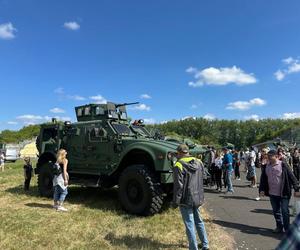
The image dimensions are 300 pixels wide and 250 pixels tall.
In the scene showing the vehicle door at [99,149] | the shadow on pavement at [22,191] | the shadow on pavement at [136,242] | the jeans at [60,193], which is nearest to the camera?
the shadow on pavement at [136,242]

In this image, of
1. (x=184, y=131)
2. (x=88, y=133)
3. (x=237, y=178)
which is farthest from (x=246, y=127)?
(x=88, y=133)

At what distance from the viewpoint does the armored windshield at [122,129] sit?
34.2 feet

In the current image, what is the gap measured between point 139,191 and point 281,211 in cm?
319

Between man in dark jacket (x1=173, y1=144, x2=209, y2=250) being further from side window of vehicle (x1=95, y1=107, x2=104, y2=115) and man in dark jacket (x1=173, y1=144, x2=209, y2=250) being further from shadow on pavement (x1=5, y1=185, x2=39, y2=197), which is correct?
shadow on pavement (x1=5, y1=185, x2=39, y2=197)

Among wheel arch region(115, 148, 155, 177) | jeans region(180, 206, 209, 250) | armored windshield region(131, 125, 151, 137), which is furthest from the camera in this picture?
armored windshield region(131, 125, 151, 137)

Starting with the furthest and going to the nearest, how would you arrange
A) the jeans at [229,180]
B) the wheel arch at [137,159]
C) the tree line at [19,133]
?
the tree line at [19,133], the jeans at [229,180], the wheel arch at [137,159]

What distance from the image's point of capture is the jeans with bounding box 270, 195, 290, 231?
7245mm

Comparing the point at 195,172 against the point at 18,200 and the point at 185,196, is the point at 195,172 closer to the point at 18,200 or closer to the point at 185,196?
the point at 185,196

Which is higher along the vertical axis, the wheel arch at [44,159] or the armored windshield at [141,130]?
the armored windshield at [141,130]

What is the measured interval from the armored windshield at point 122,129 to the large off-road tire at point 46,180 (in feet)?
9.10

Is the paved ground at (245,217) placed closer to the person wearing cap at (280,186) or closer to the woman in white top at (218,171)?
the person wearing cap at (280,186)

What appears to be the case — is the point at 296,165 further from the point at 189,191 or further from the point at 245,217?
the point at 189,191

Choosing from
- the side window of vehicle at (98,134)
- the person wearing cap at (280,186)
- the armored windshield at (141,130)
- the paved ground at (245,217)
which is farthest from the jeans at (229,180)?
the person wearing cap at (280,186)

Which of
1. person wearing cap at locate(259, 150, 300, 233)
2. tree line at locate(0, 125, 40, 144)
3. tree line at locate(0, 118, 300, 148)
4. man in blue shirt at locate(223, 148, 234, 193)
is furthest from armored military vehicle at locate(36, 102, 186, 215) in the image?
tree line at locate(0, 125, 40, 144)
